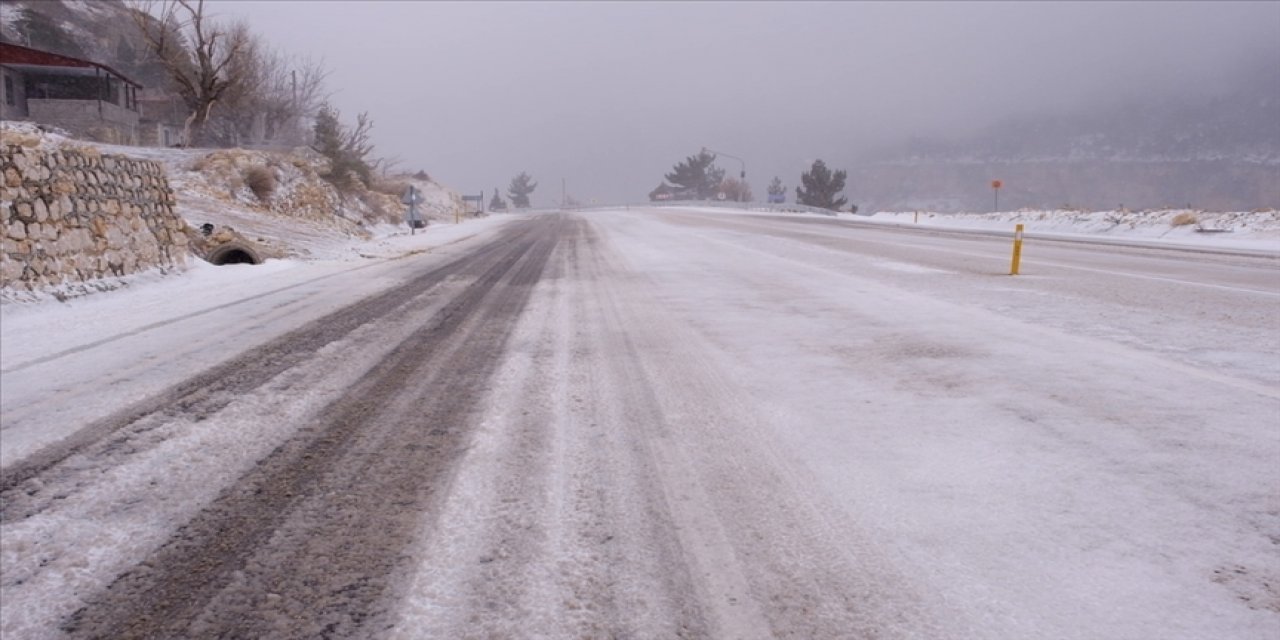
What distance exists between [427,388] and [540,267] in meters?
8.51

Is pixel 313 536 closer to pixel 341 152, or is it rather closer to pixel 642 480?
pixel 642 480

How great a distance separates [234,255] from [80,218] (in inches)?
171

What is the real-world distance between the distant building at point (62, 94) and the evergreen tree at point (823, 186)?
68.2 meters

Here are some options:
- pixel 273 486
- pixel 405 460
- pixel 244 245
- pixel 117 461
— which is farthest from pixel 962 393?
pixel 244 245

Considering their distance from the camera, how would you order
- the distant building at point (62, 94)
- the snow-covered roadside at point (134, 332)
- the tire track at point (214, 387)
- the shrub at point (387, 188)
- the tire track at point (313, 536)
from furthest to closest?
the shrub at point (387, 188)
the distant building at point (62, 94)
the snow-covered roadside at point (134, 332)
the tire track at point (214, 387)
the tire track at point (313, 536)

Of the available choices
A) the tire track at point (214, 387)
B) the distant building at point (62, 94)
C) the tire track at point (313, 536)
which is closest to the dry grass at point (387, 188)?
the distant building at point (62, 94)

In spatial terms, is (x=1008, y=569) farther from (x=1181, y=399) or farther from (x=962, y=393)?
(x=1181, y=399)

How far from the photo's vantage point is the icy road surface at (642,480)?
2.18 m

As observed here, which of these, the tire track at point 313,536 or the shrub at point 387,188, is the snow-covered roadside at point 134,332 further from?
the shrub at point 387,188

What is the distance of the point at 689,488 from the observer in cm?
305

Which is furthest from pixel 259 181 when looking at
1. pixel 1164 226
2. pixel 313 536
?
pixel 1164 226

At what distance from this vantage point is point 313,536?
260cm

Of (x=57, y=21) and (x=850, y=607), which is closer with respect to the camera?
(x=850, y=607)

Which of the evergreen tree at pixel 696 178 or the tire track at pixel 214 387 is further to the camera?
the evergreen tree at pixel 696 178
